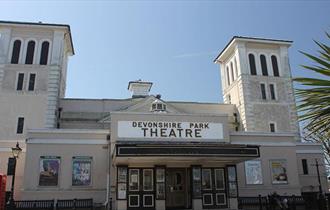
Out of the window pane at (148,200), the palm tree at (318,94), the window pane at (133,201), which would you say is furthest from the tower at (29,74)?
the palm tree at (318,94)

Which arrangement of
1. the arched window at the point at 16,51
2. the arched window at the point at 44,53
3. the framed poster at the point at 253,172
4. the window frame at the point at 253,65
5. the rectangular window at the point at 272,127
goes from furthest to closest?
the window frame at the point at 253,65 < the rectangular window at the point at 272,127 < the arched window at the point at 44,53 < the arched window at the point at 16,51 < the framed poster at the point at 253,172

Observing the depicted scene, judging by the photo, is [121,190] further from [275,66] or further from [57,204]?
[275,66]

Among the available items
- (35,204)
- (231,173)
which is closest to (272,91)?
(231,173)

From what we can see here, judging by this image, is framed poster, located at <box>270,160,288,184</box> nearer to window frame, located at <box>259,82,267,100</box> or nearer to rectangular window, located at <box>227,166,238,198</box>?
rectangular window, located at <box>227,166,238,198</box>

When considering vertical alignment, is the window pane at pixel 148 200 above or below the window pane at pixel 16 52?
below

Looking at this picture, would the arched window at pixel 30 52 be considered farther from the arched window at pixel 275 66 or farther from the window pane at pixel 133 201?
the arched window at pixel 275 66

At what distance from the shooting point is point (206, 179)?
21.9 meters

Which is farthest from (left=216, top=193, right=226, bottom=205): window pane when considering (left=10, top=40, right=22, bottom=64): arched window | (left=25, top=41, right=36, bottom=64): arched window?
(left=10, top=40, right=22, bottom=64): arched window

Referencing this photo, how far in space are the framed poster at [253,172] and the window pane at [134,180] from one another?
7.42m

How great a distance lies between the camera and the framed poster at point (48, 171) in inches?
842

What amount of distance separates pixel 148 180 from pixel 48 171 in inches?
236

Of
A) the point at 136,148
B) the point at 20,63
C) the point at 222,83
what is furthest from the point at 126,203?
the point at 222,83

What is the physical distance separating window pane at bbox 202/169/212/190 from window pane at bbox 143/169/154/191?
3.15m

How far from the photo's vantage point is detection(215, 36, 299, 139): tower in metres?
37.5
